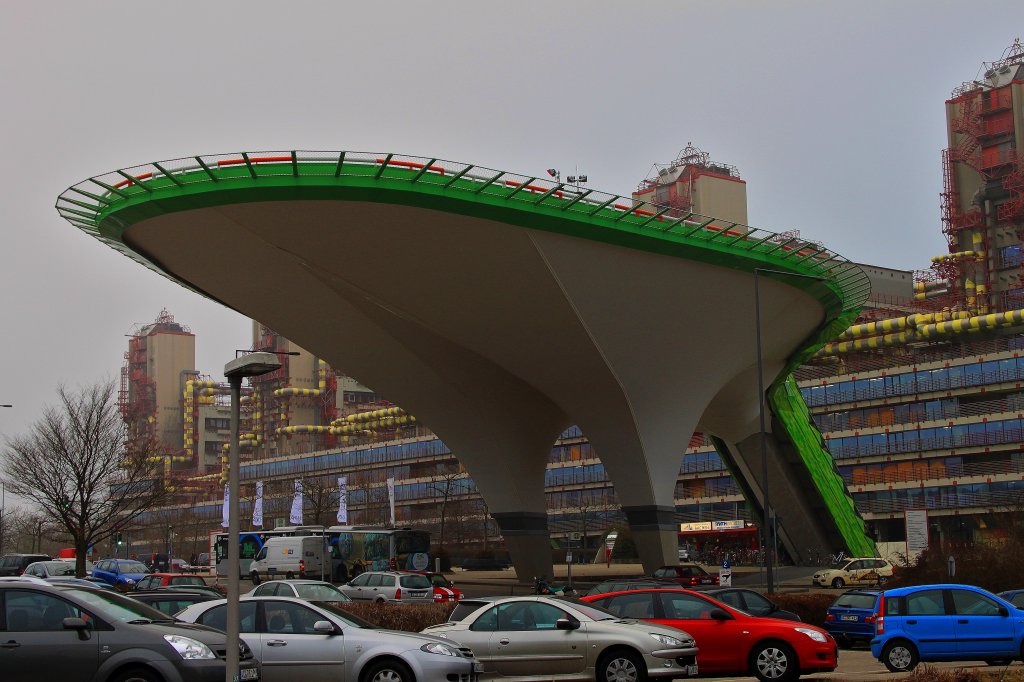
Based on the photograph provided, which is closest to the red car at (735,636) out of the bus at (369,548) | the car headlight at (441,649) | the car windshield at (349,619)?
the car headlight at (441,649)

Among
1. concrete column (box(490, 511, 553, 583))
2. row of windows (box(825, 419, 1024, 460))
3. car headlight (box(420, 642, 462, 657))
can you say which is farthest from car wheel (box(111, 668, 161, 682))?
row of windows (box(825, 419, 1024, 460))

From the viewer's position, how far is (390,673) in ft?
50.8

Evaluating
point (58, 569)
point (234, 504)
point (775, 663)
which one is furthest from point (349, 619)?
point (58, 569)

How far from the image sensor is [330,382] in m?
146

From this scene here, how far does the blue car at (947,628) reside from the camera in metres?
20.0

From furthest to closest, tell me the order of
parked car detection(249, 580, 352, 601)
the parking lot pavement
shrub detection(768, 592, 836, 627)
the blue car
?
1. shrub detection(768, 592, 836, 627)
2. parked car detection(249, 580, 352, 601)
3. the blue car
4. the parking lot pavement

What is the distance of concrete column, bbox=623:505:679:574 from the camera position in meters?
44.8

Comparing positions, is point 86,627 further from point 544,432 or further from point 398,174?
point 544,432

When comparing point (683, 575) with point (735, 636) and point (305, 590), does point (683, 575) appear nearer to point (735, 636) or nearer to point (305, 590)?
point (305, 590)

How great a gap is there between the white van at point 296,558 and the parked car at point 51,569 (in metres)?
9.20

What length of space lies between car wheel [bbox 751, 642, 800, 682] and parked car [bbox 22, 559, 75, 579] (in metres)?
29.4

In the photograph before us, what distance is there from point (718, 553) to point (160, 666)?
234 ft

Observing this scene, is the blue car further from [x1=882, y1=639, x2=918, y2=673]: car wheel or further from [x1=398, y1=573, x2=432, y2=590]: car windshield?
[x1=398, y1=573, x2=432, y2=590]: car windshield

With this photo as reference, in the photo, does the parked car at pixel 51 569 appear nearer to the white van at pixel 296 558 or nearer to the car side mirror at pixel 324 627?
the white van at pixel 296 558
